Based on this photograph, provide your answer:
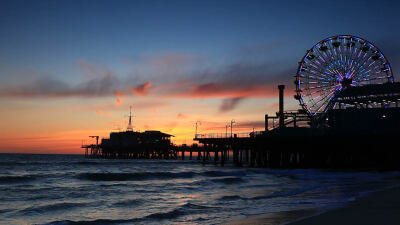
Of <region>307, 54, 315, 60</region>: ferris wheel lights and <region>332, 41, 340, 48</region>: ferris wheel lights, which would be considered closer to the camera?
<region>332, 41, 340, 48</region>: ferris wheel lights

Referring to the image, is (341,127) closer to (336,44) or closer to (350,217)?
(336,44)

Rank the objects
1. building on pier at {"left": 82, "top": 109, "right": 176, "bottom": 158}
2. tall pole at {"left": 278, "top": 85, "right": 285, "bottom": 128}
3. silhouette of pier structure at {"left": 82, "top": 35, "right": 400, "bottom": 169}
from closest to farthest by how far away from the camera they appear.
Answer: silhouette of pier structure at {"left": 82, "top": 35, "right": 400, "bottom": 169}, tall pole at {"left": 278, "top": 85, "right": 285, "bottom": 128}, building on pier at {"left": 82, "top": 109, "right": 176, "bottom": 158}

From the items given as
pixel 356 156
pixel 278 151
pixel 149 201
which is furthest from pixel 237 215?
pixel 356 156

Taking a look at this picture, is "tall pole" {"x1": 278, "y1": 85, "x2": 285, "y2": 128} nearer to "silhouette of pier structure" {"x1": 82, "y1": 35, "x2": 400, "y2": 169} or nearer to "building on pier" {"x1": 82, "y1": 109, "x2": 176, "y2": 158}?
"silhouette of pier structure" {"x1": 82, "y1": 35, "x2": 400, "y2": 169}

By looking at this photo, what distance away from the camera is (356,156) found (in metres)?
49.0

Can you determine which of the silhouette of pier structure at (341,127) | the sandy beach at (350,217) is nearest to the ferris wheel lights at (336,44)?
the silhouette of pier structure at (341,127)

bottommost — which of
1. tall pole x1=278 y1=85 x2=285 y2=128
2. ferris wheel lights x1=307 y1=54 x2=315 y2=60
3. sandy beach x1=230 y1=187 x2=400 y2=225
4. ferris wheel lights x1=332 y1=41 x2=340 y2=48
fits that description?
sandy beach x1=230 y1=187 x2=400 y2=225

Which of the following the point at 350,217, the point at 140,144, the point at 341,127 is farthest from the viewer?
the point at 140,144

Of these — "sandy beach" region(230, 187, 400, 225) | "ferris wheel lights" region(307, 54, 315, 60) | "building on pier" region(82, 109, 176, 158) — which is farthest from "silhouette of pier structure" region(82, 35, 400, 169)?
"building on pier" region(82, 109, 176, 158)

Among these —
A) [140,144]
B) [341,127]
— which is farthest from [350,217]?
[140,144]

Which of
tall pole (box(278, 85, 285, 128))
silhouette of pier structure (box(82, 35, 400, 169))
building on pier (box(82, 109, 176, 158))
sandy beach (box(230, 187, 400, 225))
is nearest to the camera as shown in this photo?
sandy beach (box(230, 187, 400, 225))

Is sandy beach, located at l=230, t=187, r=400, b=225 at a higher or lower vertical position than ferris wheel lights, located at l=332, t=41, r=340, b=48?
lower

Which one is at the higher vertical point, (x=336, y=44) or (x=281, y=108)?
(x=336, y=44)

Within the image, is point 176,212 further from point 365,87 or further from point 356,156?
point 365,87
